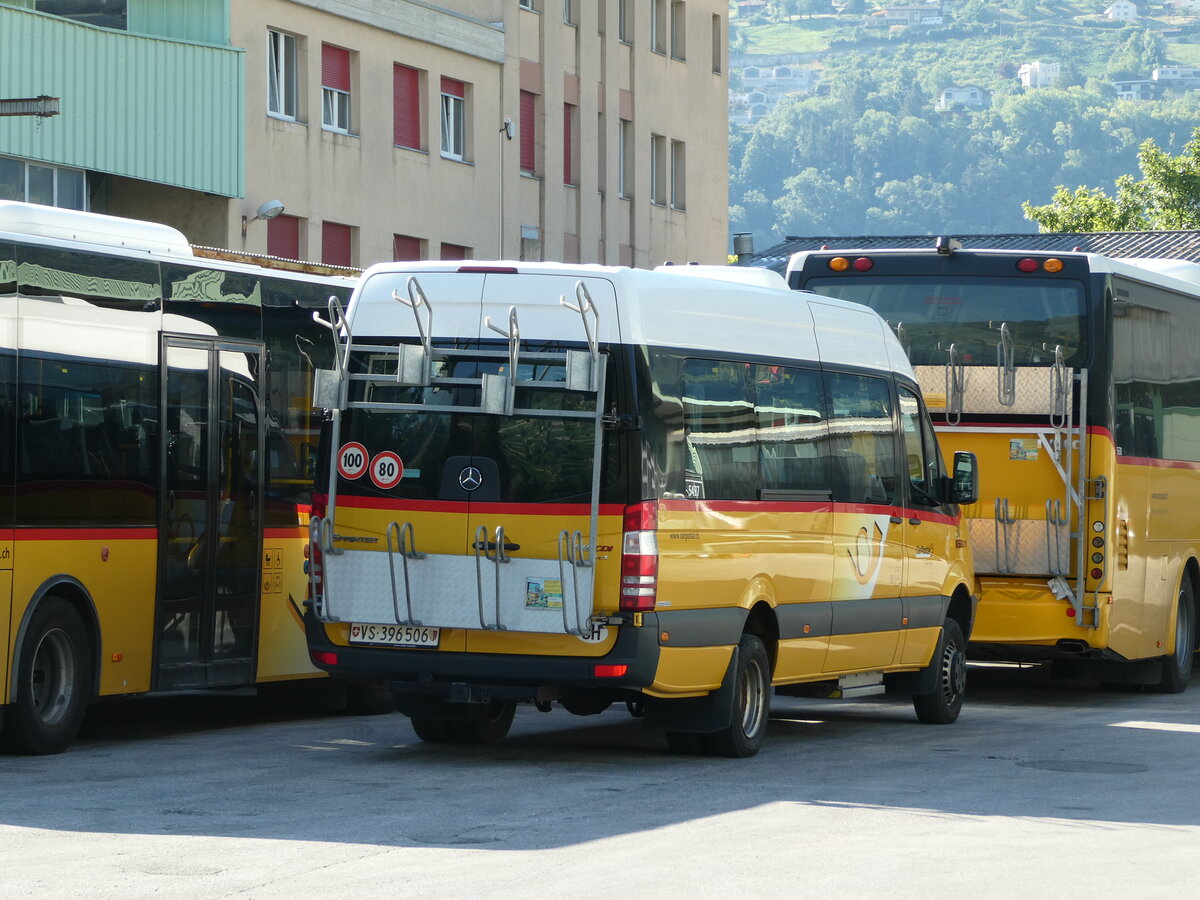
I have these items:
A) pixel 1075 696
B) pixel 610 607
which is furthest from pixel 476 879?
pixel 1075 696

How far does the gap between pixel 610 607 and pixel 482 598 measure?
69 cm

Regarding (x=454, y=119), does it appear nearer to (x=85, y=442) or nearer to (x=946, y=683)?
(x=946, y=683)

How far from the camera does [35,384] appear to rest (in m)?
12.7

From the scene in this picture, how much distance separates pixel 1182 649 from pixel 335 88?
21043 mm

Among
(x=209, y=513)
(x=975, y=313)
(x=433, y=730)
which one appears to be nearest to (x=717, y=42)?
(x=975, y=313)

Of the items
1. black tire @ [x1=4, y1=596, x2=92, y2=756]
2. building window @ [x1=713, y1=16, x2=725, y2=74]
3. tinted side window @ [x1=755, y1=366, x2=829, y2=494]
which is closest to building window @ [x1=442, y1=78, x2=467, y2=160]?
building window @ [x1=713, y1=16, x2=725, y2=74]

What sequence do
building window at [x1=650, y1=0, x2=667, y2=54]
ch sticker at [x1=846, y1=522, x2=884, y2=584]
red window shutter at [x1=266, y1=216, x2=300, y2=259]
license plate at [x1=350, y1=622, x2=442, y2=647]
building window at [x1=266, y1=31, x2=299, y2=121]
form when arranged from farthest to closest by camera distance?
building window at [x1=650, y1=0, x2=667, y2=54]
building window at [x1=266, y1=31, x2=299, y2=121]
red window shutter at [x1=266, y1=216, x2=300, y2=259]
ch sticker at [x1=846, y1=522, x2=884, y2=584]
license plate at [x1=350, y1=622, x2=442, y2=647]

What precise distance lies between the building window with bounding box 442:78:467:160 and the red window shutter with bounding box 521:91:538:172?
85.2 inches

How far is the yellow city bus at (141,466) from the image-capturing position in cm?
1263

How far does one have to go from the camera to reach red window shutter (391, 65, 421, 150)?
38531 millimetres

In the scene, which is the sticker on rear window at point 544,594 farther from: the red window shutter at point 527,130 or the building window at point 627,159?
the building window at point 627,159

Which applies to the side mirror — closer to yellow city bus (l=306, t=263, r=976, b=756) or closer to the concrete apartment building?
yellow city bus (l=306, t=263, r=976, b=756)

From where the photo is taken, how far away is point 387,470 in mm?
12477

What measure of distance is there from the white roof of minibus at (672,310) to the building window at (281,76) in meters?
22.2
